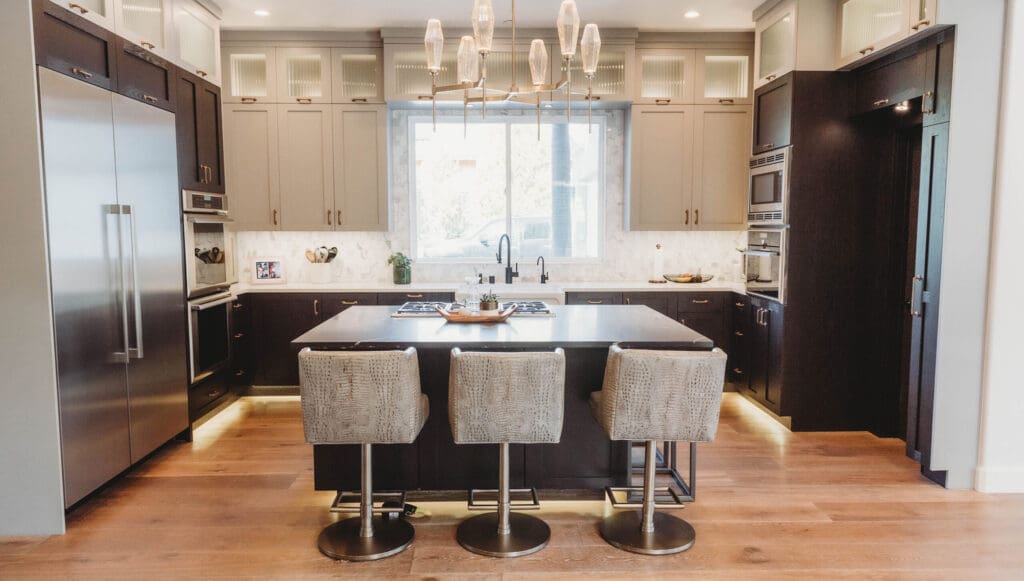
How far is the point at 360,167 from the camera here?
5.50 m

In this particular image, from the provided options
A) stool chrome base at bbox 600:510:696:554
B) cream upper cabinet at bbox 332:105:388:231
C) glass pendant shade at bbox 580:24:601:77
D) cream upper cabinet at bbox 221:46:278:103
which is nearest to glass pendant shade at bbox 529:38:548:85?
glass pendant shade at bbox 580:24:601:77

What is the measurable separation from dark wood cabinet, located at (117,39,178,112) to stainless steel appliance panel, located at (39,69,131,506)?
304 mm

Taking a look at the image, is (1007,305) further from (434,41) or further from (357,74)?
(357,74)

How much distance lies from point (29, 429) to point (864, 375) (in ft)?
16.0

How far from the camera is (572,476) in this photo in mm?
3348

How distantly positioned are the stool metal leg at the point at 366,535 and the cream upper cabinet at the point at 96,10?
2536mm

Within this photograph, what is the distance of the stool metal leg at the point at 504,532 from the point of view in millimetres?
2871

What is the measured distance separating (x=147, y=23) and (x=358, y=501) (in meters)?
3.05

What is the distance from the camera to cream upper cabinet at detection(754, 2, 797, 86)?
176 inches

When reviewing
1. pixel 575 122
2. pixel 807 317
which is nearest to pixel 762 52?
pixel 575 122

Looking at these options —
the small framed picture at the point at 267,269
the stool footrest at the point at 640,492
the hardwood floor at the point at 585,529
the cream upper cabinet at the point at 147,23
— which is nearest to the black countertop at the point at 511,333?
the stool footrest at the point at 640,492

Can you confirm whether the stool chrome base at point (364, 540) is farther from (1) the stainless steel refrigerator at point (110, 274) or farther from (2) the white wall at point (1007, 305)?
(2) the white wall at point (1007, 305)

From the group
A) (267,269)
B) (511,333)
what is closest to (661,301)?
(511,333)

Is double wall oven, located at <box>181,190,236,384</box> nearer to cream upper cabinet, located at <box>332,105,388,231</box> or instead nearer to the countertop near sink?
the countertop near sink
